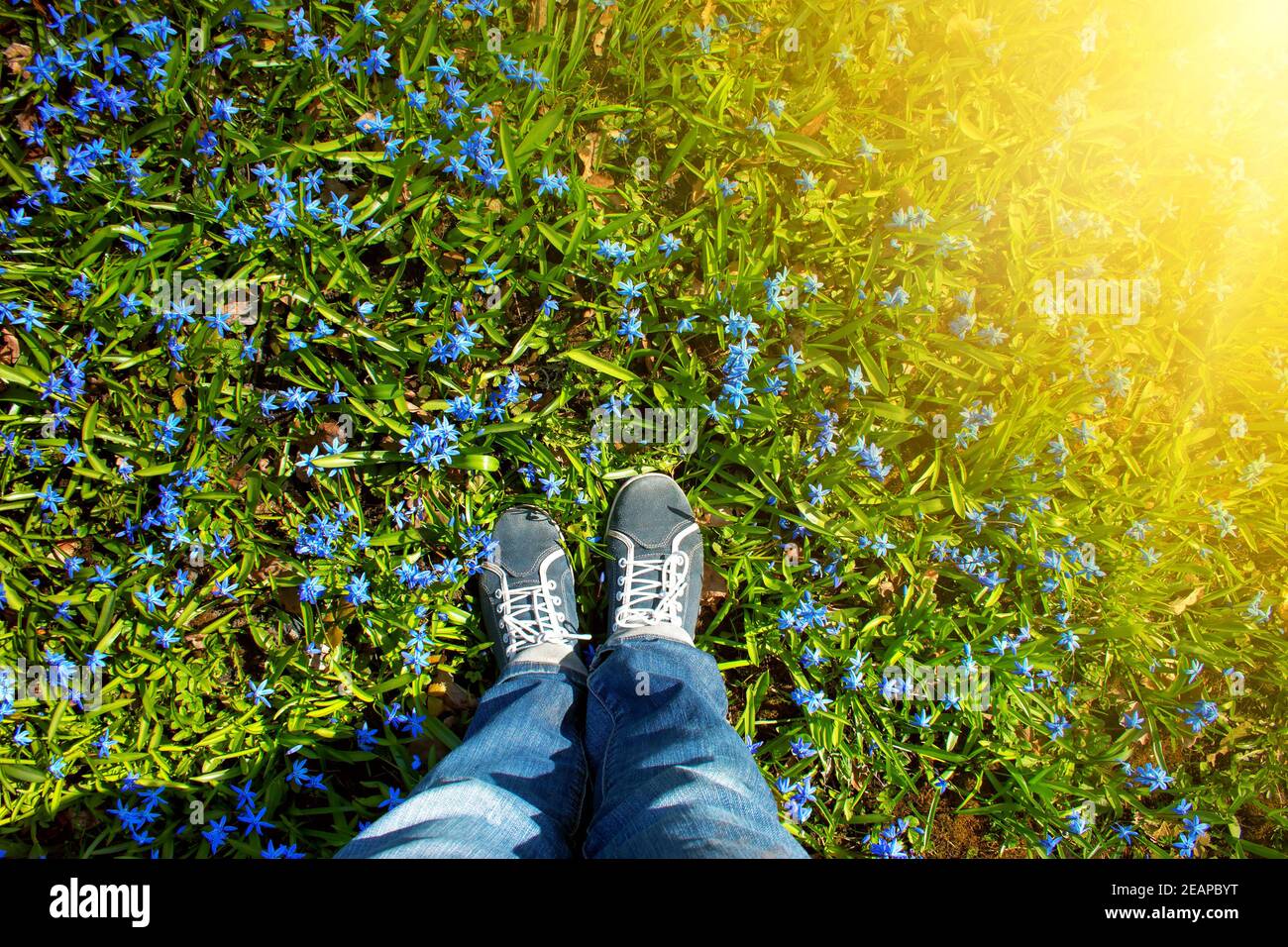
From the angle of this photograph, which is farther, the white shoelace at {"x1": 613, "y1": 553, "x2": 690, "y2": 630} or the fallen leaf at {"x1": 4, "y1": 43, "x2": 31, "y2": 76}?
the white shoelace at {"x1": 613, "y1": 553, "x2": 690, "y2": 630}

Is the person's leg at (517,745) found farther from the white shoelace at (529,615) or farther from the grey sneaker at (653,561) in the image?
the grey sneaker at (653,561)

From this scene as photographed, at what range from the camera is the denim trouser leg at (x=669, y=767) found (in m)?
1.53

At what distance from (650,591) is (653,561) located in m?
0.12

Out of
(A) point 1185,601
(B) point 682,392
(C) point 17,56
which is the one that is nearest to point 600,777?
(B) point 682,392

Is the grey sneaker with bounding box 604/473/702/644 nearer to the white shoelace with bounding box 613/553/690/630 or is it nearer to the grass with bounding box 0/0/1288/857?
the white shoelace with bounding box 613/553/690/630

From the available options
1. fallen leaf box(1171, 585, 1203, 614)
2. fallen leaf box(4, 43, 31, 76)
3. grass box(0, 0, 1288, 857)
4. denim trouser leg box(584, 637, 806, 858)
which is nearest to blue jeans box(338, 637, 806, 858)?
denim trouser leg box(584, 637, 806, 858)

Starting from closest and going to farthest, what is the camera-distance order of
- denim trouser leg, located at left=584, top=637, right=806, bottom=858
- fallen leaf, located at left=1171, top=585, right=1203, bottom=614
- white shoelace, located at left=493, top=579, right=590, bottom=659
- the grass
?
denim trouser leg, located at left=584, top=637, right=806, bottom=858, the grass, white shoelace, located at left=493, top=579, right=590, bottom=659, fallen leaf, located at left=1171, top=585, right=1203, bottom=614

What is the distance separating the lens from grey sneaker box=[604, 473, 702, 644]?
2398 mm

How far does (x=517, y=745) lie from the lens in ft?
6.49

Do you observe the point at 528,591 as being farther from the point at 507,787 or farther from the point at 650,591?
the point at 507,787
